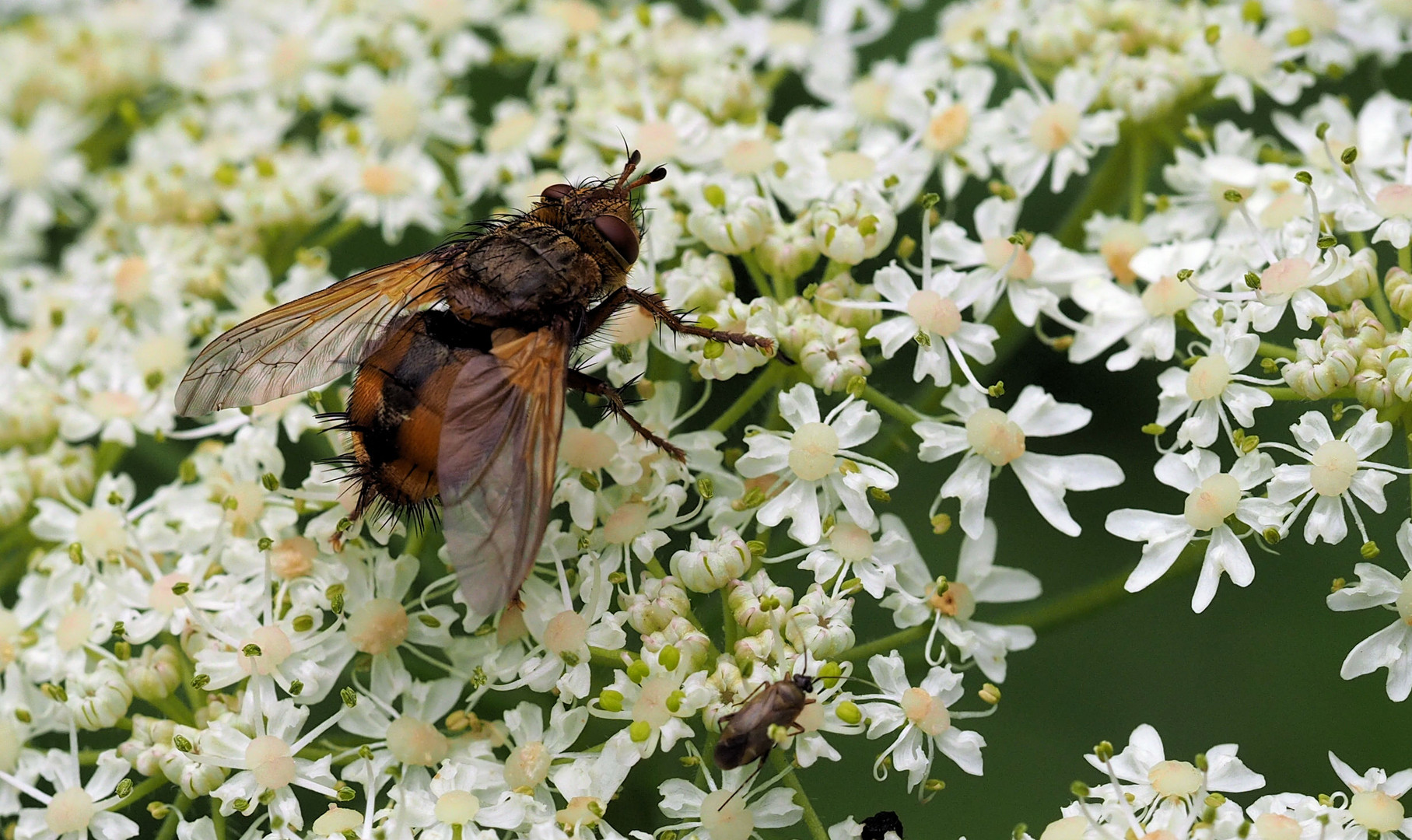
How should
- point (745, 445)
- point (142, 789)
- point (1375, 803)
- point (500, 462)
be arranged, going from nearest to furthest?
1. point (500, 462)
2. point (1375, 803)
3. point (142, 789)
4. point (745, 445)

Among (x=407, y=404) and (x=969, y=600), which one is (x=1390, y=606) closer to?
(x=969, y=600)

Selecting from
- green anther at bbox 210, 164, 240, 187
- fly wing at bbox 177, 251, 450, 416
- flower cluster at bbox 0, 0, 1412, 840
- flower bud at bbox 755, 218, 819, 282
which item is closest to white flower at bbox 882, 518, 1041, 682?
flower cluster at bbox 0, 0, 1412, 840

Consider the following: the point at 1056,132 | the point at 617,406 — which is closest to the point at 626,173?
the point at 617,406

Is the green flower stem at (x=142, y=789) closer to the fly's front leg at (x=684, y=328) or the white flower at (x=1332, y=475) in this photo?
the fly's front leg at (x=684, y=328)

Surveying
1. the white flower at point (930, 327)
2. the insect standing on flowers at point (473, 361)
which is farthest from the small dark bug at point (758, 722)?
the white flower at point (930, 327)

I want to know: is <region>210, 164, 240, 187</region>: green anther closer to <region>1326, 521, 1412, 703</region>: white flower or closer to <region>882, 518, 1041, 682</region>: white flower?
<region>882, 518, 1041, 682</region>: white flower

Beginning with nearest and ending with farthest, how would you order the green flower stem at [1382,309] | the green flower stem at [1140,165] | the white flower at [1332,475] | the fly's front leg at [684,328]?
the white flower at [1332,475]
the green flower stem at [1382,309]
the fly's front leg at [684,328]
the green flower stem at [1140,165]
